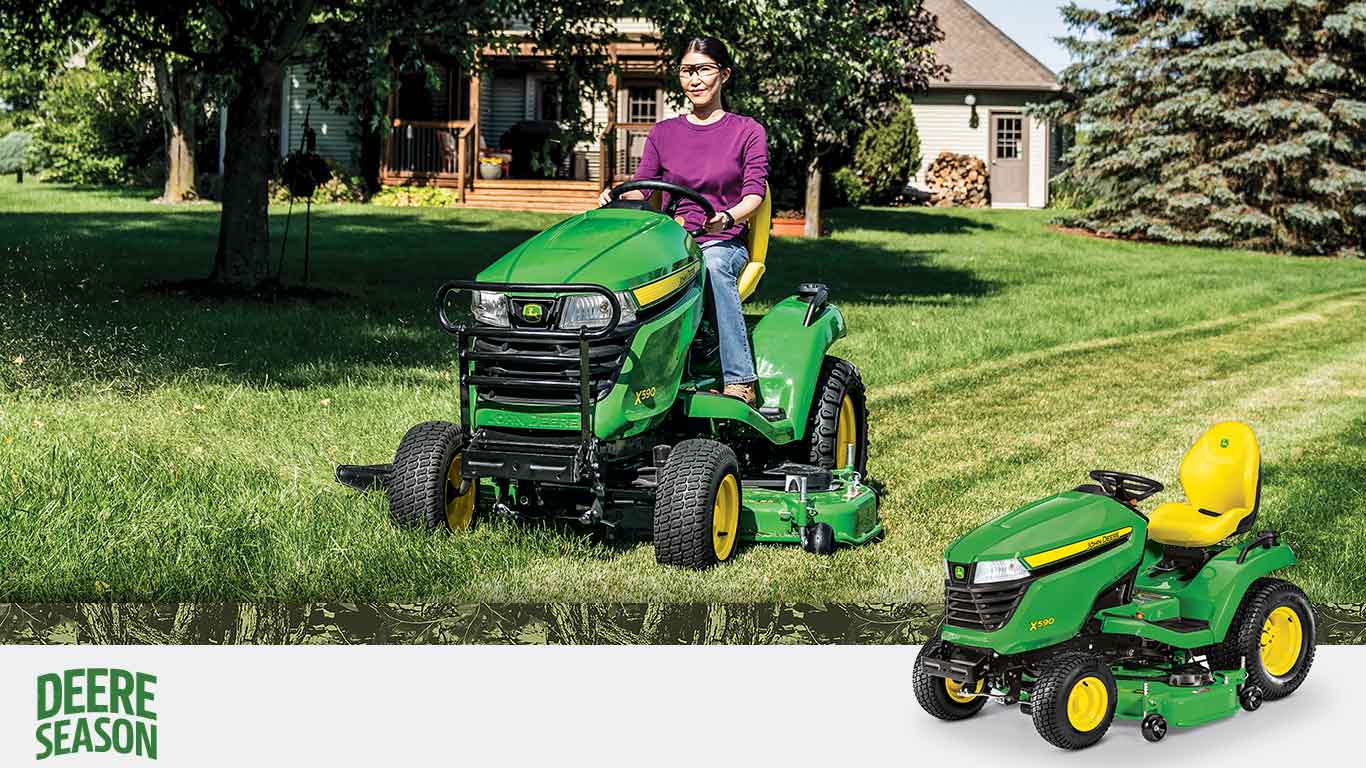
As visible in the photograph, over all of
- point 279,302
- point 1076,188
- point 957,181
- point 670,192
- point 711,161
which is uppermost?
point 957,181

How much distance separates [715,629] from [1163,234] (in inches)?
933

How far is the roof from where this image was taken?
37.6 metres

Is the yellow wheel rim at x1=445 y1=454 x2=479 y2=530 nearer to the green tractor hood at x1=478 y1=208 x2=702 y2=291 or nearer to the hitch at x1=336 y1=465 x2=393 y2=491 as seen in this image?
the hitch at x1=336 y1=465 x2=393 y2=491

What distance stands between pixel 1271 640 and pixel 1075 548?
2.57 ft

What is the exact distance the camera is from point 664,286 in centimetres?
605

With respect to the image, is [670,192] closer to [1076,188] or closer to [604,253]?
[604,253]

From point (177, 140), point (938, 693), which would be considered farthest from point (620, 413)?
point (177, 140)

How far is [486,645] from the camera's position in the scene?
5.47 m

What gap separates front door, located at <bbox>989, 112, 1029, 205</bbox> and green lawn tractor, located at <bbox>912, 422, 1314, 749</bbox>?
34099 millimetres

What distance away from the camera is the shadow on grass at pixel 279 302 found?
10891 mm

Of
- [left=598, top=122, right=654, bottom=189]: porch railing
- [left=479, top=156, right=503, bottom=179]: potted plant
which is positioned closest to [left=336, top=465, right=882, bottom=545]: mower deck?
[left=598, top=122, right=654, bottom=189]: porch railing

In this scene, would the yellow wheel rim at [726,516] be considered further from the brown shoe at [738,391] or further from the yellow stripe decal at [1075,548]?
the yellow stripe decal at [1075,548]

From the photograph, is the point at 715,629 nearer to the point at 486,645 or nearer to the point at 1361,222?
the point at 486,645

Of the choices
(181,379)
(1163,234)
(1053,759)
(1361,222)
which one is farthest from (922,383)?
(1361,222)
